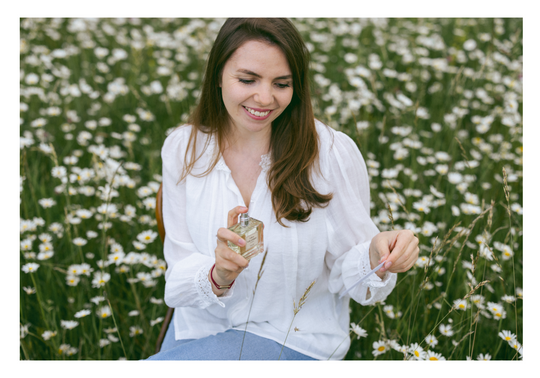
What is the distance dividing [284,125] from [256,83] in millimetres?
265

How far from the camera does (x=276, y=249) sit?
4.99ft

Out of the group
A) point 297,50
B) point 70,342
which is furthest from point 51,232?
point 297,50

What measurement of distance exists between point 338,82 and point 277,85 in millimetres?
2354

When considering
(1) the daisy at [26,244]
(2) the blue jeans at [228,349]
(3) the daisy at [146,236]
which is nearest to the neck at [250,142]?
(2) the blue jeans at [228,349]

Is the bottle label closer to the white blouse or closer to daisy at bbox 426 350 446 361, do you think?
the white blouse

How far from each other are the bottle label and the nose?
15.8 inches

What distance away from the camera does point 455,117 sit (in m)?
3.06

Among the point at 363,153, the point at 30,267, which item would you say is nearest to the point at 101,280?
the point at 30,267

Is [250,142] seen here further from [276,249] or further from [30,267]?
[30,267]

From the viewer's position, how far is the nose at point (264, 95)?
52.4 inches

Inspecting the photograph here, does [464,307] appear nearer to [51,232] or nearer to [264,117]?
[264,117]

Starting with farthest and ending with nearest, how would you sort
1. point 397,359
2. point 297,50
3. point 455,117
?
point 455,117 → point 397,359 → point 297,50

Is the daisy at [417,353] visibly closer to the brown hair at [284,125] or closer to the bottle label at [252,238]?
the brown hair at [284,125]

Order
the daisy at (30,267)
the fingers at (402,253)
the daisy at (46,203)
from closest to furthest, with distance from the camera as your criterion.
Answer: the fingers at (402,253)
the daisy at (30,267)
the daisy at (46,203)
